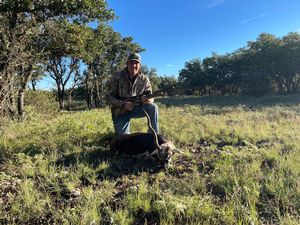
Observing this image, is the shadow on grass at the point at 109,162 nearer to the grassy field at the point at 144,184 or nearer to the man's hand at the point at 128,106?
the grassy field at the point at 144,184

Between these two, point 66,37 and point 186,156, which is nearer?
point 186,156

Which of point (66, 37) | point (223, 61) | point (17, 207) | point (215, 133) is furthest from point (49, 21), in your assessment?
point (223, 61)

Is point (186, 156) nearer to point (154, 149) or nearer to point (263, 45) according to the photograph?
point (154, 149)

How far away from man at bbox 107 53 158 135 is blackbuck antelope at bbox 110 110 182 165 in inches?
19.0

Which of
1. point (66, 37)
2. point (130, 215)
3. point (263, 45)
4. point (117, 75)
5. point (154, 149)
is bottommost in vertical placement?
point (130, 215)

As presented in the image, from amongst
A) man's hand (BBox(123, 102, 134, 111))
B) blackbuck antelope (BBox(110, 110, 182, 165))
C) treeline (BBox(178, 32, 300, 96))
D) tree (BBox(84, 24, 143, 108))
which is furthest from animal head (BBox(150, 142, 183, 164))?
tree (BBox(84, 24, 143, 108))

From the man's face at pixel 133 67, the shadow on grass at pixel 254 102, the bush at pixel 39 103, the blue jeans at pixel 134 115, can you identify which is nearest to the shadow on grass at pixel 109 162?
the blue jeans at pixel 134 115

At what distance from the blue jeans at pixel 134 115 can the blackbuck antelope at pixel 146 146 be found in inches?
18.1

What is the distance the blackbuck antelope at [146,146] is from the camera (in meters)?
4.55

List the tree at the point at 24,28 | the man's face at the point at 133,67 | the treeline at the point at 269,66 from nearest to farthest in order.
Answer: the man's face at the point at 133,67 → the tree at the point at 24,28 → the treeline at the point at 269,66

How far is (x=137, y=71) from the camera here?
5727 mm

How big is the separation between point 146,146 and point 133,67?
1766 mm

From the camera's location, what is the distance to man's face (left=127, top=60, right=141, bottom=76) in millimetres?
5555

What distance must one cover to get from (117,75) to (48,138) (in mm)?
2273
